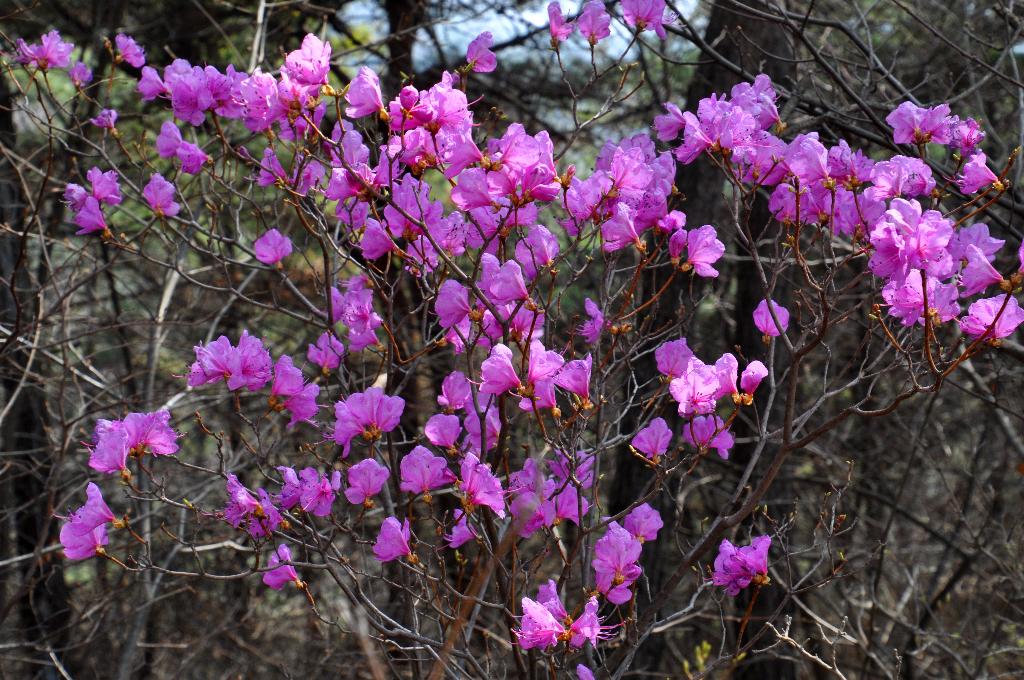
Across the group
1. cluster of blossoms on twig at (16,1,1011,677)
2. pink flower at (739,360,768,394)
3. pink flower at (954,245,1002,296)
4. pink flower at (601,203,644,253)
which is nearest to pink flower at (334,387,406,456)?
cluster of blossoms on twig at (16,1,1011,677)

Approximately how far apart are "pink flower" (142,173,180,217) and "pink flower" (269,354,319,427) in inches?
35.5

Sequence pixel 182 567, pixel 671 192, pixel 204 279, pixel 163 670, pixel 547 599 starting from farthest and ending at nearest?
pixel 163 670 < pixel 182 567 < pixel 204 279 < pixel 671 192 < pixel 547 599

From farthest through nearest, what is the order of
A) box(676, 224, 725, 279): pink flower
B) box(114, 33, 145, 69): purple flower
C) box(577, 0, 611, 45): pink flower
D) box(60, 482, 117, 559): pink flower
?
box(114, 33, 145, 69): purple flower
box(577, 0, 611, 45): pink flower
box(676, 224, 725, 279): pink flower
box(60, 482, 117, 559): pink flower

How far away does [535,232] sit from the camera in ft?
7.19

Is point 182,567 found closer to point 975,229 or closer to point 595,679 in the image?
point 595,679

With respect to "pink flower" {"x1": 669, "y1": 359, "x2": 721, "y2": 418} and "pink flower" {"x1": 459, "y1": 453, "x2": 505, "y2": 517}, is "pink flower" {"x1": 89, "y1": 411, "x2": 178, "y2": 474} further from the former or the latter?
"pink flower" {"x1": 669, "y1": 359, "x2": 721, "y2": 418}

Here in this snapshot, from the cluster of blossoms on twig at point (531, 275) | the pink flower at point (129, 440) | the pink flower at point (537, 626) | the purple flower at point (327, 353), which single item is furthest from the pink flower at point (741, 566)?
the pink flower at point (129, 440)

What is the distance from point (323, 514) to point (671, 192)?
1.05 m

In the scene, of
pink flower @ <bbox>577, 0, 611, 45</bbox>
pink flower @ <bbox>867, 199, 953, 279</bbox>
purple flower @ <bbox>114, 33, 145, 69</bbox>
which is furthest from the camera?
purple flower @ <bbox>114, 33, 145, 69</bbox>

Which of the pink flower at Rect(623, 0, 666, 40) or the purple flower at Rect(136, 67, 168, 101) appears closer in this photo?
the pink flower at Rect(623, 0, 666, 40)

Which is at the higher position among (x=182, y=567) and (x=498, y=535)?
(x=498, y=535)

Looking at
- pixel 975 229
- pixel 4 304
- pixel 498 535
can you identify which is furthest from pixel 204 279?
pixel 975 229

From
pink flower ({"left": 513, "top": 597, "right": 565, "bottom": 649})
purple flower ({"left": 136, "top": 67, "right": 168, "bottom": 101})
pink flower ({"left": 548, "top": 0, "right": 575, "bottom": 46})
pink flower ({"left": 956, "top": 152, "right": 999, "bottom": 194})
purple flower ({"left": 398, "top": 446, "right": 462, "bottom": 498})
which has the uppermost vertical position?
pink flower ({"left": 548, "top": 0, "right": 575, "bottom": 46})

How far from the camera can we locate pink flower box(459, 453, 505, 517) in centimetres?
197
